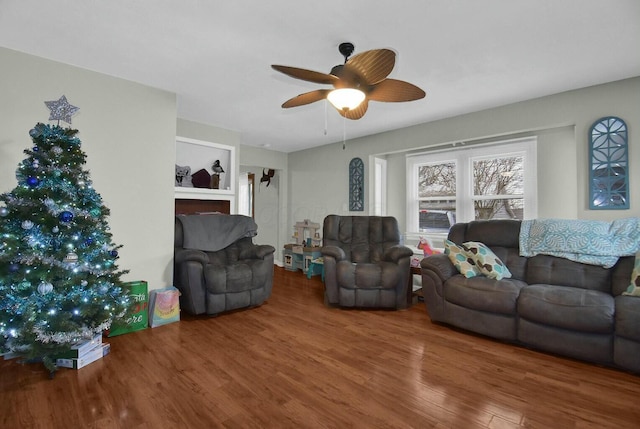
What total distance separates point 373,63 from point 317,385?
2.06 m

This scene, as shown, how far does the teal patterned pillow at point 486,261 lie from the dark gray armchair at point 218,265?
2.19 metres

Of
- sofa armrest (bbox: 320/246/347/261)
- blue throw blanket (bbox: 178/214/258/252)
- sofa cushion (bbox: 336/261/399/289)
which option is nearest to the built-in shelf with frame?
blue throw blanket (bbox: 178/214/258/252)

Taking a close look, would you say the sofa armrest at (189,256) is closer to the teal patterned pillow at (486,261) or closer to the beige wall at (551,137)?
the teal patterned pillow at (486,261)

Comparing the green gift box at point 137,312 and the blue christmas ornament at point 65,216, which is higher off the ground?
the blue christmas ornament at point 65,216

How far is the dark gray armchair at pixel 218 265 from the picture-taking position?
3023 mm

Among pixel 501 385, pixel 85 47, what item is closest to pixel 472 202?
pixel 501 385

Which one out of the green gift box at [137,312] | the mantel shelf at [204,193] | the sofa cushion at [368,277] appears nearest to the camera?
the green gift box at [137,312]

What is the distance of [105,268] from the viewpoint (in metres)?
2.20

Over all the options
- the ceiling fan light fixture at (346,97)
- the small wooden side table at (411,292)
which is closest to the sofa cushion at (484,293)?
the small wooden side table at (411,292)

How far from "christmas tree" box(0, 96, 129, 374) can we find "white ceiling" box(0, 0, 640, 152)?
80 cm

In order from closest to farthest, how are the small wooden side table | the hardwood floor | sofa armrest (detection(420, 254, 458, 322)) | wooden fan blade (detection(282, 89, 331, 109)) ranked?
the hardwood floor → wooden fan blade (detection(282, 89, 331, 109)) → sofa armrest (detection(420, 254, 458, 322)) → the small wooden side table

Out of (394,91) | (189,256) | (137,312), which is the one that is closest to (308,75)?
(394,91)

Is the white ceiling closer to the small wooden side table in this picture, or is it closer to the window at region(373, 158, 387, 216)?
the window at region(373, 158, 387, 216)

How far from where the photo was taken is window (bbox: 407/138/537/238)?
3684 millimetres
